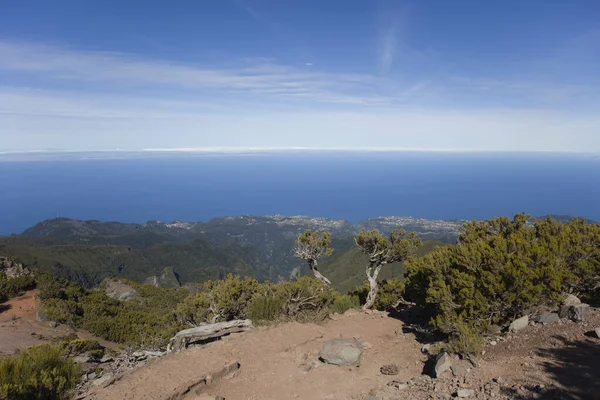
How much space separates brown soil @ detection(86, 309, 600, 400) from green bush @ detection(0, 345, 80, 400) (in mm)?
1040

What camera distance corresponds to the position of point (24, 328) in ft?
64.1

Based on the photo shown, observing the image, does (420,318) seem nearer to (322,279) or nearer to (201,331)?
(322,279)

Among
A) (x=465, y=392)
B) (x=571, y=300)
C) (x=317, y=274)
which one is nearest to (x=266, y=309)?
(x=317, y=274)

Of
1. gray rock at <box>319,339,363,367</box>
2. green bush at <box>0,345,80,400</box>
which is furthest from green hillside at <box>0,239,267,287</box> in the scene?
gray rock at <box>319,339,363,367</box>

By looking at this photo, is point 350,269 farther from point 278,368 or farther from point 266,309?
point 278,368

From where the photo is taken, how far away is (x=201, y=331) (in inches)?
409

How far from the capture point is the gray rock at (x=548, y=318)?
28.2 ft

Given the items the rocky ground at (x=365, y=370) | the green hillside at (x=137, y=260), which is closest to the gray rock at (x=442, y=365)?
the rocky ground at (x=365, y=370)

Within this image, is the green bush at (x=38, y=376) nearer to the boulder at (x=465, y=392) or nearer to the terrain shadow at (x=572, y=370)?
the boulder at (x=465, y=392)

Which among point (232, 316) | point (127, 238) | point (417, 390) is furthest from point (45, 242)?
point (417, 390)

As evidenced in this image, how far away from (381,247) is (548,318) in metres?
6.92

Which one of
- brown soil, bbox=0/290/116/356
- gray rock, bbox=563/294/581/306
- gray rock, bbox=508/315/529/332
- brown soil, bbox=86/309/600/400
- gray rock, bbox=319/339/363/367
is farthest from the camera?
brown soil, bbox=0/290/116/356

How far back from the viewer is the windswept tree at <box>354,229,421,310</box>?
14.7 meters

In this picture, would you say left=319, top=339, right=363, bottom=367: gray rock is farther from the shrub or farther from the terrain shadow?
the shrub
